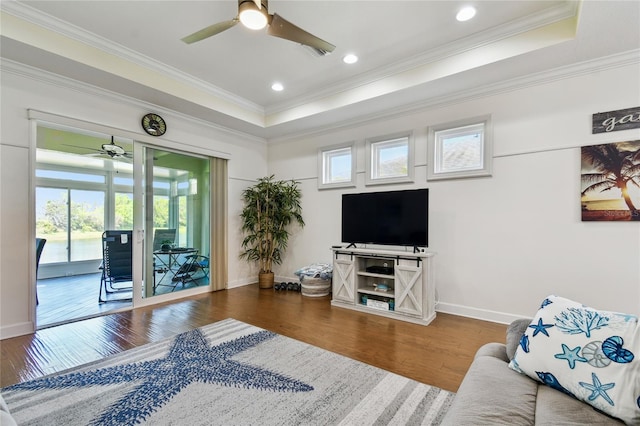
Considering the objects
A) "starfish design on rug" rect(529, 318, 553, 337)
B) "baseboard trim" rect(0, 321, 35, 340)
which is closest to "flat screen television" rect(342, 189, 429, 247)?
"starfish design on rug" rect(529, 318, 553, 337)

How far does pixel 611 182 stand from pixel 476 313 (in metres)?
1.96

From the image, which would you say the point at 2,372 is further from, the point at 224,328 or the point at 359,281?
the point at 359,281

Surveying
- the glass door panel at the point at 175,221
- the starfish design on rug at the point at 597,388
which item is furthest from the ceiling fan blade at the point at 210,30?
the starfish design on rug at the point at 597,388

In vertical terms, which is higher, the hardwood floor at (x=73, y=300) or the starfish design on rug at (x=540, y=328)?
the starfish design on rug at (x=540, y=328)

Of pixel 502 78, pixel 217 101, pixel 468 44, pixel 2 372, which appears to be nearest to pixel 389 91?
pixel 468 44

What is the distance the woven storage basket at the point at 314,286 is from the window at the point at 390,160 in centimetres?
174

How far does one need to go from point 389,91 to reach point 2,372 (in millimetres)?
4660

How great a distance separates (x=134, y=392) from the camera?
2.00 metres

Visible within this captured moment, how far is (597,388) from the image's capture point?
105 centimetres

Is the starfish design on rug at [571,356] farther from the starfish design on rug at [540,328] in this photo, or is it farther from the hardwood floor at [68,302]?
the hardwood floor at [68,302]

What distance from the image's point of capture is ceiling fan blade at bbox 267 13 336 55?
7.61 ft

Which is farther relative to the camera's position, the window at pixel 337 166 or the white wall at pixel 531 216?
the window at pixel 337 166

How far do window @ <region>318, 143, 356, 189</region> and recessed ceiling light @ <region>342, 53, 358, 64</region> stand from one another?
54.0 inches

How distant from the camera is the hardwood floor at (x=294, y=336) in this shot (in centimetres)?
239
